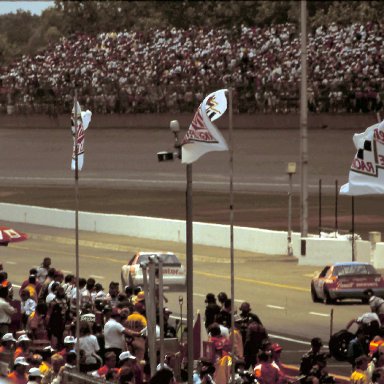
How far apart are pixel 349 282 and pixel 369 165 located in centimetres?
1539

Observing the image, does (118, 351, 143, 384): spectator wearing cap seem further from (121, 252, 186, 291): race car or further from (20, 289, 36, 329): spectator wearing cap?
(121, 252, 186, 291): race car

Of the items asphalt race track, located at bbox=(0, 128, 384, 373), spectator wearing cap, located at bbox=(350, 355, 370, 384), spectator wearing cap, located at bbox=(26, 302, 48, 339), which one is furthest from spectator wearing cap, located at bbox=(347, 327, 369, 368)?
asphalt race track, located at bbox=(0, 128, 384, 373)

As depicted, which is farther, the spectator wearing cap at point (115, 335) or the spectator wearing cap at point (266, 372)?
the spectator wearing cap at point (115, 335)

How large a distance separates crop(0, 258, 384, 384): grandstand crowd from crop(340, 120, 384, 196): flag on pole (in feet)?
6.65

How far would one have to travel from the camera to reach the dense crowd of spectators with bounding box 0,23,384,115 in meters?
65.9

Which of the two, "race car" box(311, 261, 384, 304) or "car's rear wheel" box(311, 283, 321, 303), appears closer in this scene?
"race car" box(311, 261, 384, 304)

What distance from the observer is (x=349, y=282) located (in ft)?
107

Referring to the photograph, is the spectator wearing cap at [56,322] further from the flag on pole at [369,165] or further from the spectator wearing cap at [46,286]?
the flag on pole at [369,165]

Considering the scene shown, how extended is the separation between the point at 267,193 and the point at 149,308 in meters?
46.6

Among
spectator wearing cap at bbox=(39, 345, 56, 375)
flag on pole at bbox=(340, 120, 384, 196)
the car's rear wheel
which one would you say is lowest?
the car's rear wheel

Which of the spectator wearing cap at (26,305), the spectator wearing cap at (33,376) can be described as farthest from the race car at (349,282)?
the spectator wearing cap at (33,376)

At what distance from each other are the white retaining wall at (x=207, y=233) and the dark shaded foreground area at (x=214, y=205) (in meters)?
2.29

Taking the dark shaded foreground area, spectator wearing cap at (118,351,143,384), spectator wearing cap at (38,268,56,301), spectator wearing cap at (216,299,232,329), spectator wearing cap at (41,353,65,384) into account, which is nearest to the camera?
spectator wearing cap at (41,353,65,384)

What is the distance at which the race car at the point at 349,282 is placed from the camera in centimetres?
3238
